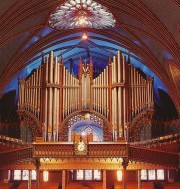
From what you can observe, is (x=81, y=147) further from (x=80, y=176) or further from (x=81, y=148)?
(x=80, y=176)

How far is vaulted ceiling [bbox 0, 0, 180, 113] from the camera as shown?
2306cm

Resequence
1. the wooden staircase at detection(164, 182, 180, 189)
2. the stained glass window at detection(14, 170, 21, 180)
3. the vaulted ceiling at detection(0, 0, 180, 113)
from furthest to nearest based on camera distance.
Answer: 1. the stained glass window at detection(14, 170, 21, 180)
2. the wooden staircase at detection(164, 182, 180, 189)
3. the vaulted ceiling at detection(0, 0, 180, 113)

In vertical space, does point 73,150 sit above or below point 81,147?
below

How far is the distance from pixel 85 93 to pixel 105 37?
370 centimetres

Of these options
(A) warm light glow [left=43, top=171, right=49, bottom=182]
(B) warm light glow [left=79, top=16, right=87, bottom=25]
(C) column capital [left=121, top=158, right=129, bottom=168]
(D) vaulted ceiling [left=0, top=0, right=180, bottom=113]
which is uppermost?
(B) warm light glow [left=79, top=16, right=87, bottom=25]

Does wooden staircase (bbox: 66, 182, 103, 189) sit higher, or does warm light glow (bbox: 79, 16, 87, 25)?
warm light glow (bbox: 79, 16, 87, 25)

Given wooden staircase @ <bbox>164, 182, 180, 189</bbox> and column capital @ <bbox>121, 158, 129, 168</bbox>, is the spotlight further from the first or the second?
wooden staircase @ <bbox>164, 182, 180, 189</bbox>

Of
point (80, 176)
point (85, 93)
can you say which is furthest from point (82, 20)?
point (80, 176)

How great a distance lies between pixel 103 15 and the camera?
26.3 meters

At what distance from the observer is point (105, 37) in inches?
1131

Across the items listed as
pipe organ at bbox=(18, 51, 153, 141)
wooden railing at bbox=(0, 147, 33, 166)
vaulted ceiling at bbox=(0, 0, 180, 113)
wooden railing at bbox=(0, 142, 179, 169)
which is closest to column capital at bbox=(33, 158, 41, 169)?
wooden railing at bbox=(0, 142, 179, 169)

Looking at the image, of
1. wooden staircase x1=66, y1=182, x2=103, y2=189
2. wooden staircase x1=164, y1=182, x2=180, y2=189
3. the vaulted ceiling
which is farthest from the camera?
wooden staircase x1=66, y1=182, x2=103, y2=189

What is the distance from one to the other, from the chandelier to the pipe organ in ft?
6.57

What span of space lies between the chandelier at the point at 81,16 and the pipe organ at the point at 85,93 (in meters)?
2.00
